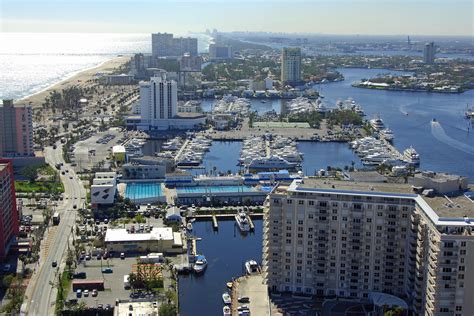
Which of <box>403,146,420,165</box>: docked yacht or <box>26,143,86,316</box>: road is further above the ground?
<box>403,146,420,165</box>: docked yacht

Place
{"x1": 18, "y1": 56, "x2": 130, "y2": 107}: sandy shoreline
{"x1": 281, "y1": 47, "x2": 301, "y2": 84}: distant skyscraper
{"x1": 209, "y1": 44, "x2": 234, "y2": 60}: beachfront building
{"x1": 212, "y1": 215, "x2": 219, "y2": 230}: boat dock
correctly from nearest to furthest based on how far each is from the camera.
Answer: {"x1": 212, "y1": 215, "x2": 219, "y2": 230}: boat dock → {"x1": 18, "y1": 56, "x2": 130, "y2": 107}: sandy shoreline → {"x1": 281, "y1": 47, "x2": 301, "y2": 84}: distant skyscraper → {"x1": 209, "y1": 44, "x2": 234, "y2": 60}: beachfront building

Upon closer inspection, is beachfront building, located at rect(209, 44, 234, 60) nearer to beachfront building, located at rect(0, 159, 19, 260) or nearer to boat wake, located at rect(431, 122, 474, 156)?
boat wake, located at rect(431, 122, 474, 156)

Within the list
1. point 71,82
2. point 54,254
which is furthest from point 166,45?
point 54,254

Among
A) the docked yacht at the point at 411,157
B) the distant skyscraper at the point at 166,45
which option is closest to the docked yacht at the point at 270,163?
the docked yacht at the point at 411,157

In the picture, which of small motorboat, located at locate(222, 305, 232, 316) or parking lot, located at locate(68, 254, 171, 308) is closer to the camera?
small motorboat, located at locate(222, 305, 232, 316)

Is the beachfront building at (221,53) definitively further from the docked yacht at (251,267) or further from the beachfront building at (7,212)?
the docked yacht at (251,267)

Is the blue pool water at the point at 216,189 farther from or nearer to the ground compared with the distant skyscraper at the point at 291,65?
nearer to the ground

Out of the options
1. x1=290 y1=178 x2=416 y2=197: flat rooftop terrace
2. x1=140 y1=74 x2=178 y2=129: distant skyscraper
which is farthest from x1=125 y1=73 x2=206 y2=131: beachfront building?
x1=290 y1=178 x2=416 y2=197: flat rooftop terrace
